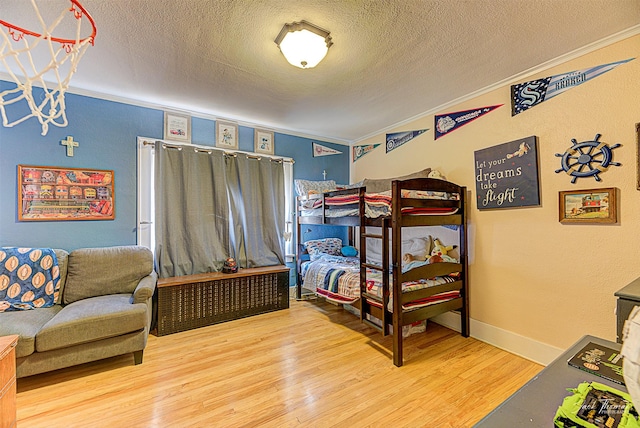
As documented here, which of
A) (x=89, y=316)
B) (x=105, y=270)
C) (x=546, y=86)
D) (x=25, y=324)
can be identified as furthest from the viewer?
(x=105, y=270)

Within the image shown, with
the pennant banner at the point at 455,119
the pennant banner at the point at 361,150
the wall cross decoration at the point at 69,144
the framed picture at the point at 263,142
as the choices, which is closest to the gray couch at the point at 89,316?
the wall cross decoration at the point at 69,144

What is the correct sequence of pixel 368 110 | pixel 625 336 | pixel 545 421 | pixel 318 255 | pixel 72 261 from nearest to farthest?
pixel 625 336
pixel 545 421
pixel 72 261
pixel 368 110
pixel 318 255

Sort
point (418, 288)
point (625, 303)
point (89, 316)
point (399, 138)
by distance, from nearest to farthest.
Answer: point (625, 303), point (89, 316), point (418, 288), point (399, 138)

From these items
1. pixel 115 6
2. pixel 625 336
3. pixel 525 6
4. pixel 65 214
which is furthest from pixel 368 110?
pixel 65 214

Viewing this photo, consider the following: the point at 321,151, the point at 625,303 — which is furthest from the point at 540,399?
the point at 321,151

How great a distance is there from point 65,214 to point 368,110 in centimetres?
342

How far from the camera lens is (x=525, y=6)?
1.64 m

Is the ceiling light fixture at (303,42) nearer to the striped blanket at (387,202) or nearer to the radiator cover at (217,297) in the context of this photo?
the striped blanket at (387,202)

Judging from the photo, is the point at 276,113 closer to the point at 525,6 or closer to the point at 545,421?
the point at 525,6

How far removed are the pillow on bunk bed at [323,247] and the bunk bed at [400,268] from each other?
2.36 ft

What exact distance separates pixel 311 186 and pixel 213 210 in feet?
4.67

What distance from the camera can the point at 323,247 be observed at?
157 inches

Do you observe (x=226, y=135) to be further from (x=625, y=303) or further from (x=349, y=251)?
(x=625, y=303)

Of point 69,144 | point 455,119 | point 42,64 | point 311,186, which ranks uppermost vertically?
point 42,64
